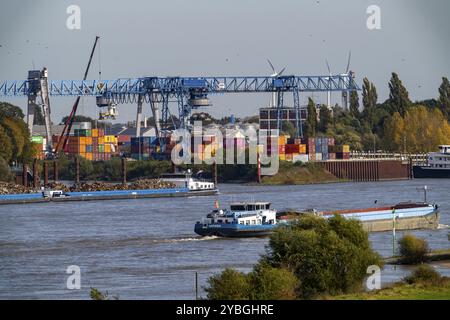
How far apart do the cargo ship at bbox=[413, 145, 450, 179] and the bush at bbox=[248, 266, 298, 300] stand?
66124mm

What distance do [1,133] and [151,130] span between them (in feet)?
Answer: 133

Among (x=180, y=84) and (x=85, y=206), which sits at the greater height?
(x=180, y=84)

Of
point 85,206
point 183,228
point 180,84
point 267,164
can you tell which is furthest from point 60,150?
point 183,228

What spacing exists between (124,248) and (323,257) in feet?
37.5

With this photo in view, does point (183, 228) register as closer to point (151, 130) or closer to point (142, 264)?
point (142, 264)

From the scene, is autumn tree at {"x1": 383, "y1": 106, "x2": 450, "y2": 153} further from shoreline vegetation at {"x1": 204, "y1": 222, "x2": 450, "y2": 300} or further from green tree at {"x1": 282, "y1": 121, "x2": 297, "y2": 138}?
shoreline vegetation at {"x1": 204, "y1": 222, "x2": 450, "y2": 300}

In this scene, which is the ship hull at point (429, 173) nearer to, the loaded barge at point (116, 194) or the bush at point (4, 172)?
the loaded barge at point (116, 194)

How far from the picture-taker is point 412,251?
87.9 ft

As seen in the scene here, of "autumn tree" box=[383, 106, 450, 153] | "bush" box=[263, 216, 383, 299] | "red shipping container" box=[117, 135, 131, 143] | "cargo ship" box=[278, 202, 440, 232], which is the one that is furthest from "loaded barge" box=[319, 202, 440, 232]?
"red shipping container" box=[117, 135, 131, 143]

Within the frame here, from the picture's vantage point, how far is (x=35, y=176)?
212ft

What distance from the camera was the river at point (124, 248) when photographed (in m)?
24.7

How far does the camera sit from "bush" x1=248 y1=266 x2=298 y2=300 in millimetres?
19250

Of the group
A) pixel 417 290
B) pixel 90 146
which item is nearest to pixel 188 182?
pixel 90 146
